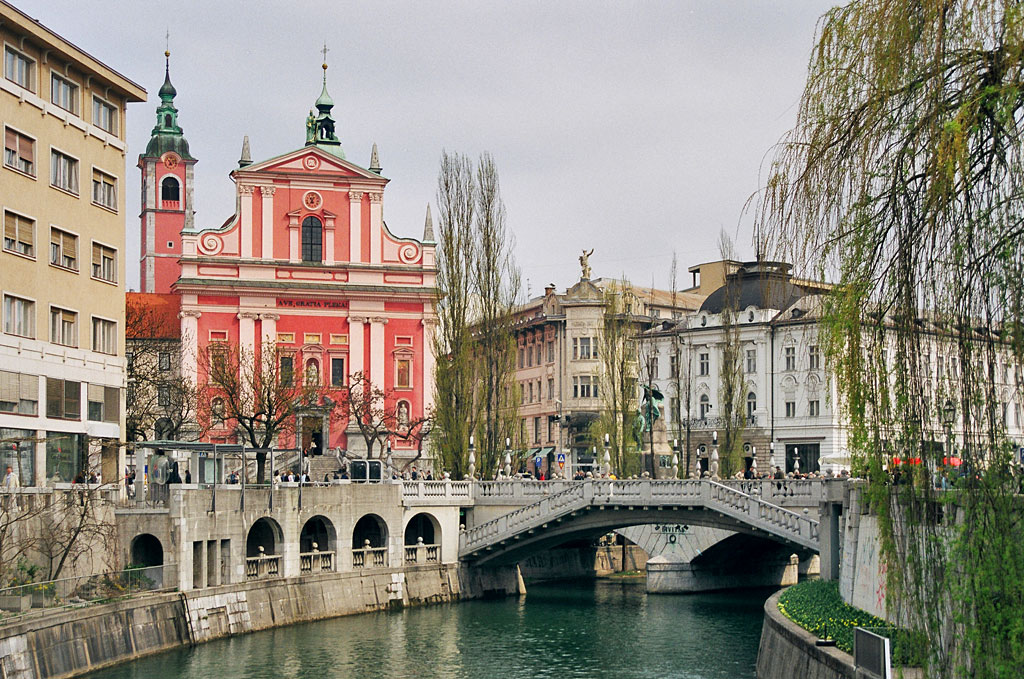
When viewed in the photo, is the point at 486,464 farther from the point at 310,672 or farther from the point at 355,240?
the point at 310,672

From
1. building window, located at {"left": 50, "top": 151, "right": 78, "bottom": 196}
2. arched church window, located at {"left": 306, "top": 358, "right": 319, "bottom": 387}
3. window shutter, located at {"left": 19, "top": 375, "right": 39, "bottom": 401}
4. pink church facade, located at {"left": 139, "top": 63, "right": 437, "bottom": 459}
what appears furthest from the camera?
pink church facade, located at {"left": 139, "top": 63, "right": 437, "bottom": 459}

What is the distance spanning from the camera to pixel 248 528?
47.9m

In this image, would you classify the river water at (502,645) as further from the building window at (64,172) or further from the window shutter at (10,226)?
the building window at (64,172)

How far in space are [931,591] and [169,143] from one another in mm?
102508

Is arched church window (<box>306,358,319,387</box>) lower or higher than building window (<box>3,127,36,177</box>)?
lower

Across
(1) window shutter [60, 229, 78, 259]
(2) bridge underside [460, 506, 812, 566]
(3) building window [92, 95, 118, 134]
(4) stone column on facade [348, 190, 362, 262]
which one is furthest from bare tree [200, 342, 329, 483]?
(3) building window [92, 95, 118, 134]

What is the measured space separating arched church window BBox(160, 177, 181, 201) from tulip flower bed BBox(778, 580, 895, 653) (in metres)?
82.6

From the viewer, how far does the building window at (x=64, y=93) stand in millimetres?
43562

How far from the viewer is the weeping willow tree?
17.1 meters

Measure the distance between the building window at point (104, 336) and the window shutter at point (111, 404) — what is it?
48.9 inches

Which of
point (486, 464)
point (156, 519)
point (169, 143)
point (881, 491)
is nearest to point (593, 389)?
point (486, 464)

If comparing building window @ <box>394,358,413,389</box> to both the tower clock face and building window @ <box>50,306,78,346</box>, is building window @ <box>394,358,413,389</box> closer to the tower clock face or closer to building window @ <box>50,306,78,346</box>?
the tower clock face

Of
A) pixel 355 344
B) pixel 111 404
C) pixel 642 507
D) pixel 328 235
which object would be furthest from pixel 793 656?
pixel 328 235

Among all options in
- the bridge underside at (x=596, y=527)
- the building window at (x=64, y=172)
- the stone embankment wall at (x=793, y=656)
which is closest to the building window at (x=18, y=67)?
the building window at (x=64, y=172)
